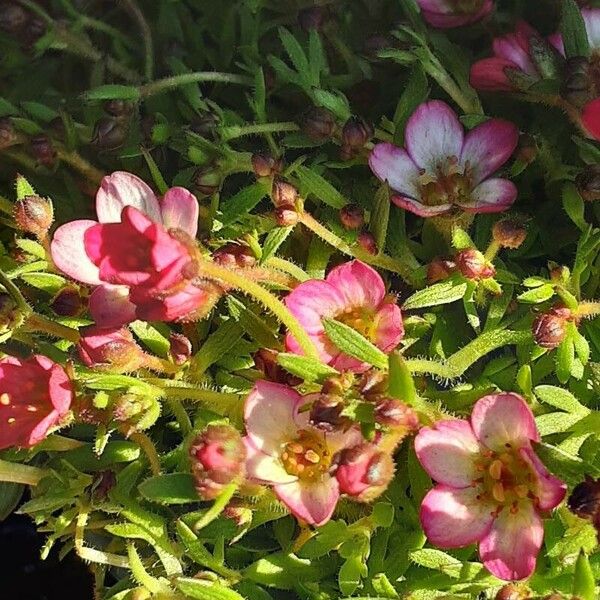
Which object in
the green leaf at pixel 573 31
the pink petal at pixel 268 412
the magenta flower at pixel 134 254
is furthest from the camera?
the green leaf at pixel 573 31

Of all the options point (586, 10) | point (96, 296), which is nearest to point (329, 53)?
point (586, 10)

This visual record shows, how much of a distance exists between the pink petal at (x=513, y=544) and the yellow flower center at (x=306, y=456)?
16 cm

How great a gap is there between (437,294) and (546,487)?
264mm

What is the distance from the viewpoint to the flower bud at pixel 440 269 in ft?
3.29

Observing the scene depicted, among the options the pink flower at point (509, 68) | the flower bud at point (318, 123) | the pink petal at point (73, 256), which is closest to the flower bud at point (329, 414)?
the pink petal at point (73, 256)

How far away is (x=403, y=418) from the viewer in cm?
81

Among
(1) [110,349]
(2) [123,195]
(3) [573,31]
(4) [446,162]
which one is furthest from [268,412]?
(3) [573,31]

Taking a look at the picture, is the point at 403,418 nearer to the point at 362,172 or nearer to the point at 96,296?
the point at 96,296

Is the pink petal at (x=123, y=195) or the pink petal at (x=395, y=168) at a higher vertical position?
the pink petal at (x=123, y=195)

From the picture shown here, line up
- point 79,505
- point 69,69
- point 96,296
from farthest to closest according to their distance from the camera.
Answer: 1. point 69,69
2. point 79,505
3. point 96,296

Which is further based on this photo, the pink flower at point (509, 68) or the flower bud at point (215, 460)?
the pink flower at point (509, 68)

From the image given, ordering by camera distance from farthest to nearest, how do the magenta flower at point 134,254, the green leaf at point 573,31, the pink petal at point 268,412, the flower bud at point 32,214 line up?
the green leaf at point 573,31
the flower bud at point 32,214
the pink petal at point 268,412
the magenta flower at point 134,254

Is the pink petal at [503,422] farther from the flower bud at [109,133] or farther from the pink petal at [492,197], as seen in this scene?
the flower bud at [109,133]

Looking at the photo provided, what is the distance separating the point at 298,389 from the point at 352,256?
182mm
